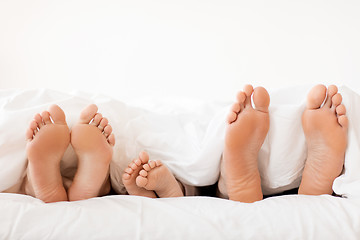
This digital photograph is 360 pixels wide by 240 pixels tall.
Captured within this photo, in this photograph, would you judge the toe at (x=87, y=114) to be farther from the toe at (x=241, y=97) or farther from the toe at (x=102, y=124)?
the toe at (x=241, y=97)

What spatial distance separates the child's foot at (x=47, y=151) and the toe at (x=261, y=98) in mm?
429

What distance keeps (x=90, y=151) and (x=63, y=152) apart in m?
0.06

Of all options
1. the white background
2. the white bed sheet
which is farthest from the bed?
the white background

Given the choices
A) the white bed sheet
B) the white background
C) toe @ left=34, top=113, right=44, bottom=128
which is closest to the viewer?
the white bed sheet

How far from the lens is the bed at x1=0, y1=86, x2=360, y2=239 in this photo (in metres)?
0.68

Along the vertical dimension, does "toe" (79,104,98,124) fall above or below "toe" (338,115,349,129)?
below

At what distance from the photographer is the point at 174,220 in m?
0.70

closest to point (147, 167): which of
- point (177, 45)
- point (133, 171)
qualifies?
point (133, 171)

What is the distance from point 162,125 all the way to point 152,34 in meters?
0.93

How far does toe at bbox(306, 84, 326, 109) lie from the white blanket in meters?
0.03

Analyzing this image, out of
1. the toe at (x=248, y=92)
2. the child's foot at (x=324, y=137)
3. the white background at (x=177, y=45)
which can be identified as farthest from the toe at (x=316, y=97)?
the white background at (x=177, y=45)

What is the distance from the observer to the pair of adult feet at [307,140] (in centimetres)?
82

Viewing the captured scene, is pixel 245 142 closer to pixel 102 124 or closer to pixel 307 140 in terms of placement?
pixel 307 140

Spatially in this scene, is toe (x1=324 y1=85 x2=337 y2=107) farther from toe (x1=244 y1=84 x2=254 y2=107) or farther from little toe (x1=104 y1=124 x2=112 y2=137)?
little toe (x1=104 y1=124 x2=112 y2=137)
